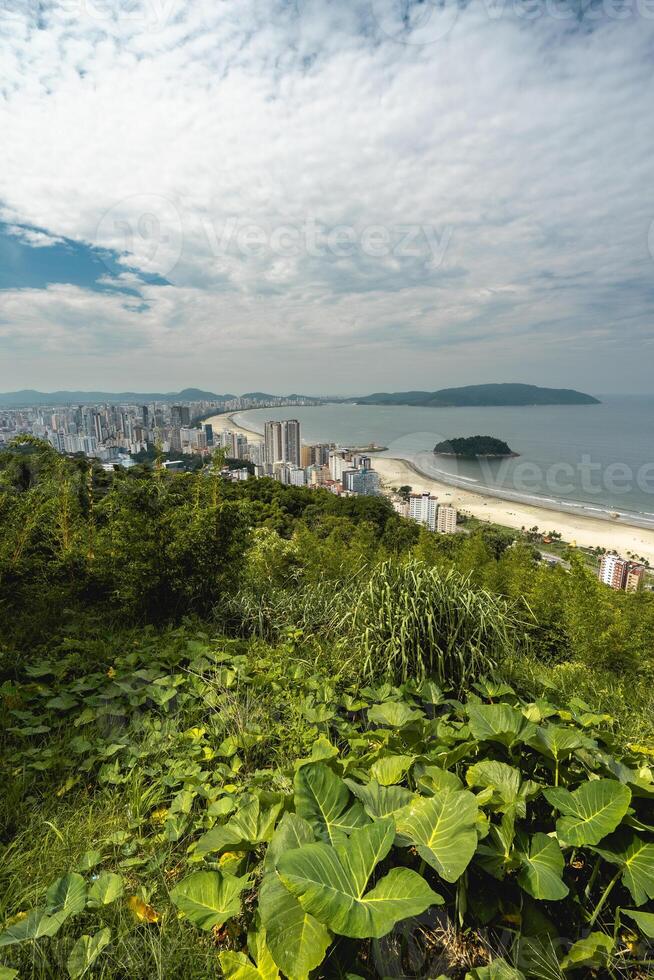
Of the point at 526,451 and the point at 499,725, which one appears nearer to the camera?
the point at 499,725

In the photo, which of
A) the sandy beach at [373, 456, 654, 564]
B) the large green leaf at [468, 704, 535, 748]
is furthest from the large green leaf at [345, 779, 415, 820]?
the sandy beach at [373, 456, 654, 564]

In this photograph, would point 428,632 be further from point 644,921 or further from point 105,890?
point 105,890

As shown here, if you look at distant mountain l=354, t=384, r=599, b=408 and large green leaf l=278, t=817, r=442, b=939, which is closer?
large green leaf l=278, t=817, r=442, b=939

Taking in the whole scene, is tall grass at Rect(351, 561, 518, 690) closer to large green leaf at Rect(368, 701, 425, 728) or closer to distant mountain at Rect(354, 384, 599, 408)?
large green leaf at Rect(368, 701, 425, 728)

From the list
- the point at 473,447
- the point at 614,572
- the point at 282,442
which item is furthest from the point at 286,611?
the point at 473,447

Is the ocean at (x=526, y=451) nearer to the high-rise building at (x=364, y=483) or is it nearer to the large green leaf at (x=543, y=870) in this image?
the high-rise building at (x=364, y=483)

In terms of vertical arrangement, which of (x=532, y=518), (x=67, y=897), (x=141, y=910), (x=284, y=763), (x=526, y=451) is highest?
(x=67, y=897)

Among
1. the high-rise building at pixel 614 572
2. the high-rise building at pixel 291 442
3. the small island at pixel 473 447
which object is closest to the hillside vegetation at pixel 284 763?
the high-rise building at pixel 614 572

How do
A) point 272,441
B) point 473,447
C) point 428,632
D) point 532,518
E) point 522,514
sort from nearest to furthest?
point 428,632 → point 532,518 → point 522,514 → point 272,441 → point 473,447
